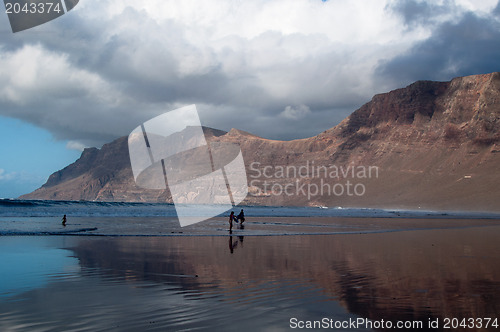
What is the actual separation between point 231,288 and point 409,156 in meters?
155

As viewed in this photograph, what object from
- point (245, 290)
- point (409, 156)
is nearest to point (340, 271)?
point (245, 290)

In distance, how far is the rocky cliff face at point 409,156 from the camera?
131m

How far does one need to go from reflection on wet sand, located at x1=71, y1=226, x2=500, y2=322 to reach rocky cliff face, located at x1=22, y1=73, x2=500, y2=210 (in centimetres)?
10774

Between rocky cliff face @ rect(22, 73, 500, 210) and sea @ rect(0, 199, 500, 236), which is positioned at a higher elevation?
rocky cliff face @ rect(22, 73, 500, 210)

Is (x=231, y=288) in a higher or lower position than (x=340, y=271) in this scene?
higher

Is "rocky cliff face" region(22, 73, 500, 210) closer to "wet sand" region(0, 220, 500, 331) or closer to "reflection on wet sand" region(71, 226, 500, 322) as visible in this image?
"reflection on wet sand" region(71, 226, 500, 322)

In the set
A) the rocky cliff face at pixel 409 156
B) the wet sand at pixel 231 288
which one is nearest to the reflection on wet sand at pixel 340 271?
the wet sand at pixel 231 288

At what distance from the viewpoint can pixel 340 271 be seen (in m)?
13.0

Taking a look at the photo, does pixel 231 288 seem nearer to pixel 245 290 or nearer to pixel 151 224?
pixel 245 290

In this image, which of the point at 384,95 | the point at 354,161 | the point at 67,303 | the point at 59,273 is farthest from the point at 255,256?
the point at 384,95

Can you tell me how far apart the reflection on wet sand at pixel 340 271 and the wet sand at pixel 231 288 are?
0.10 ft

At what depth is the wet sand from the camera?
765 cm

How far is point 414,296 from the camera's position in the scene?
9.48 meters

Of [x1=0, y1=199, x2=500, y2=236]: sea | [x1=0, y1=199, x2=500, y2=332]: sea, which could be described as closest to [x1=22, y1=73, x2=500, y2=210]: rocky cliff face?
[x1=0, y1=199, x2=500, y2=236]: sea
